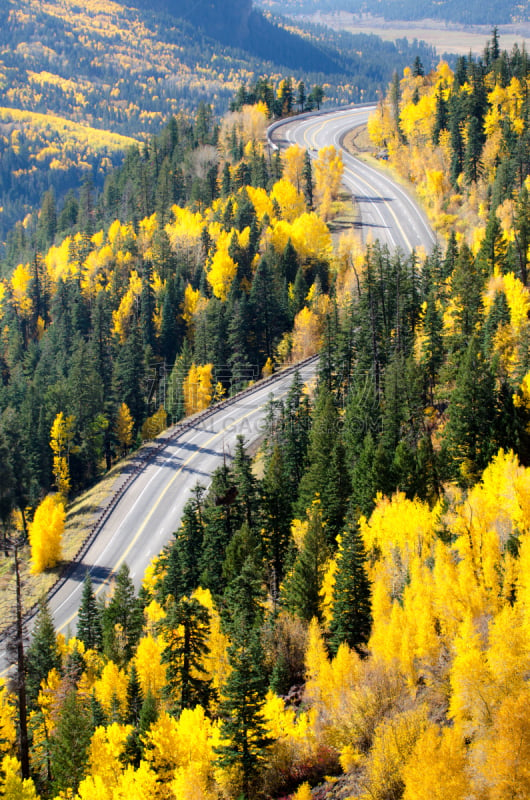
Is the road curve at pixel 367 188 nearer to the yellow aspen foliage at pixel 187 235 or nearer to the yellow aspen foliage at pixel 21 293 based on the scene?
the yellow aspen foliage at pixel 187 235

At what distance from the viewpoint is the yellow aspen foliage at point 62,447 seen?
88.0 m

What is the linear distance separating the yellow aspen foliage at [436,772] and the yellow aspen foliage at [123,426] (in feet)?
233

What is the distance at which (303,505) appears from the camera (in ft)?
171

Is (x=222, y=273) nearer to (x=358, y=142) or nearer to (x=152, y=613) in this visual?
(x=358, y=142)

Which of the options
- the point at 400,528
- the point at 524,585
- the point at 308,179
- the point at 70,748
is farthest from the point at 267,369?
the point at 524,585

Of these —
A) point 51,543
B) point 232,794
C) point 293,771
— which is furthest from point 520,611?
point 51,543

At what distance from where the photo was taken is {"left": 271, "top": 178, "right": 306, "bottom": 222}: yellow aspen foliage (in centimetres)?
11491

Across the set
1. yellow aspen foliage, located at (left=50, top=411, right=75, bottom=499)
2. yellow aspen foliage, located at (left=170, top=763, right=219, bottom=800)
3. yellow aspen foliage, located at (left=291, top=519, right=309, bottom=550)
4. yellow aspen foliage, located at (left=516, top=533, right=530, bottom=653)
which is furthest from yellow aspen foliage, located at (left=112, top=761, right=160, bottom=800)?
yellow aspen foliage, located at (left=50, top=411, right=75, bottom=499)

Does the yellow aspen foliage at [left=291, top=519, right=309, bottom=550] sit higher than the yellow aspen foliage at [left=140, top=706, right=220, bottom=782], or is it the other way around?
the yellow aspen foliage at [left=291, top=519, right=309, bottom=550]

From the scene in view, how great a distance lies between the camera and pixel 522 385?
162 ft

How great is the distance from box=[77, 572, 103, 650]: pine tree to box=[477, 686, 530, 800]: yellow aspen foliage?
3312 centimetres

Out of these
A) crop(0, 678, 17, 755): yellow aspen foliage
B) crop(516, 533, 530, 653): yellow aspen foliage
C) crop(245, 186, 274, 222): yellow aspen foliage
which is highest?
crop(245, 186, 274, 222): yellow aspen foliage

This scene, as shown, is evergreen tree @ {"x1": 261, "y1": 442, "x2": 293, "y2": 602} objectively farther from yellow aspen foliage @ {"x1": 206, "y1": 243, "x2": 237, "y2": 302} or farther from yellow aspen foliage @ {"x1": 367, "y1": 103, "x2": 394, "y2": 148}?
yellow aspen foliage @ {"x1": 367, "y1": 103, "x2": 394, "y2": 148}

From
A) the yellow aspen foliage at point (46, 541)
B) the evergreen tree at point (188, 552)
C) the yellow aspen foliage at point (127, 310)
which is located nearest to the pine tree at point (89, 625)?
the evergreen tree at point (188, 552)
